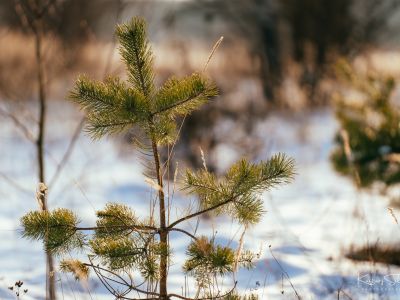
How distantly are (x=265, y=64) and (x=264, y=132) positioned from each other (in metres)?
2.62

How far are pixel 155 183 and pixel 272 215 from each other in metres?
3.32

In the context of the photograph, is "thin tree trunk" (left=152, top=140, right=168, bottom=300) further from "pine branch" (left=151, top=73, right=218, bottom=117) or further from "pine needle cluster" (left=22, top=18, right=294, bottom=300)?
"pine branch" (left=151, top=73, right=218, bottom=117)

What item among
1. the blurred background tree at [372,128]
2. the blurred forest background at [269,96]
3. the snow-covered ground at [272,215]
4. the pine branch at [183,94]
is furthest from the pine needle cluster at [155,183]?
the blurred background tree at [372,128]

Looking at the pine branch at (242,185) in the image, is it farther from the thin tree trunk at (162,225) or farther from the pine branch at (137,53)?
the pine branch at (137,53)

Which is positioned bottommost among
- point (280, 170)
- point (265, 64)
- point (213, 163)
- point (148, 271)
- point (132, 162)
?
point (148, 271)

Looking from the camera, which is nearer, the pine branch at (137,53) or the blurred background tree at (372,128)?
the pine branch at (137,53)

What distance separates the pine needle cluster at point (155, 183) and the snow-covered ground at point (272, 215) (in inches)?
6.7

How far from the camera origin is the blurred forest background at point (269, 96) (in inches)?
175

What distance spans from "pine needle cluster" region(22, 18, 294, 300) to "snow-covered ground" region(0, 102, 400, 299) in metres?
0.17

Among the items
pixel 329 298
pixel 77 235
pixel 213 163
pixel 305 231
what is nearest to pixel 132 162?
pixel 213 163

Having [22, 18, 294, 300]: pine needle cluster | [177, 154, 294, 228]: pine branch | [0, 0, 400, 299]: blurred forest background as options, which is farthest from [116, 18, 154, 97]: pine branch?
[0, 0, 400, 299]: blurred forest background

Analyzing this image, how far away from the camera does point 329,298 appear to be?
3.15 metres

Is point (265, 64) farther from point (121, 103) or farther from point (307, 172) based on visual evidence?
point (121, 103)

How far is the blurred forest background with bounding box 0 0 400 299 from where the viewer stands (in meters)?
4.44
